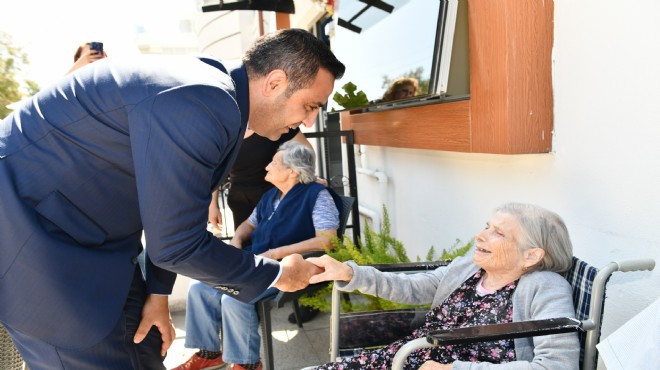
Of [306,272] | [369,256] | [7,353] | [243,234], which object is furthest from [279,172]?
[7,353]

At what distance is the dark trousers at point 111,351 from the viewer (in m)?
Answer: 1.35

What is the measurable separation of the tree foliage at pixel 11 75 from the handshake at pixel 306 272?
227 centimetres

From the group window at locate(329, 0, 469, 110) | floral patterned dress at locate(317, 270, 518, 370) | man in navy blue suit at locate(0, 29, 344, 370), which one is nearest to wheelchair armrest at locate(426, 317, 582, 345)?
floral patterned dress at locate(317, 270, 518, 370)

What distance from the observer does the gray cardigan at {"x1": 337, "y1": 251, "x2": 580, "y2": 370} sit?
1.53m

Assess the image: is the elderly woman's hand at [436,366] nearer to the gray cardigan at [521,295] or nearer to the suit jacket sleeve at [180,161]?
the gray cardigan at [521,295]

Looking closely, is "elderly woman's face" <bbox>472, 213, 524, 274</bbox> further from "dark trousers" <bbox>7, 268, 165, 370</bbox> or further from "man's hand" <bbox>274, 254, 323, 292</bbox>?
"dark trousers" <bbox>7, 268, 165, 370</bbox>

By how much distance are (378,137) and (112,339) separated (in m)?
2.58

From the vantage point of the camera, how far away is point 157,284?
1.62 m

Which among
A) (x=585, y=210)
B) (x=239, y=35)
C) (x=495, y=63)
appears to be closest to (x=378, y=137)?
(x=495, y=63)

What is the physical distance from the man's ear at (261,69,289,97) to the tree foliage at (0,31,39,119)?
2.23 m

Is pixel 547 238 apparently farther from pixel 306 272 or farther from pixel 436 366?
pixel 306 272

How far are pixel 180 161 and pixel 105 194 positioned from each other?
30 centimetres

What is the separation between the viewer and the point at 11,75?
3.52m

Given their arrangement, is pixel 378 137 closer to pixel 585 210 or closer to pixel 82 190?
pixel 585 210
